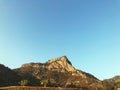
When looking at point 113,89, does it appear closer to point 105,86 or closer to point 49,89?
point 105,86

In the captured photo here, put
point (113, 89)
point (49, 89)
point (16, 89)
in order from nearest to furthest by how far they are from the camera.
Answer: point (16, 89), point (49, 89), point (113, 89)

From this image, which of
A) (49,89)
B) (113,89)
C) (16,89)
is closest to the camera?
(16,89)

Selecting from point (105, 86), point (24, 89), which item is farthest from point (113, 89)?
point (24, 89)

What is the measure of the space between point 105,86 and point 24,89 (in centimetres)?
6192

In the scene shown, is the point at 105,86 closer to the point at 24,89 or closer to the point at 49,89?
the point at 49,89

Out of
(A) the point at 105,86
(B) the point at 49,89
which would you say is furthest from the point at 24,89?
(A) the point at 105,86

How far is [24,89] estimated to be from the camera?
124m

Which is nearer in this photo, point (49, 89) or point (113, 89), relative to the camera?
point (49, 89)

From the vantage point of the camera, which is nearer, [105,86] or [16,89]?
[16,89]

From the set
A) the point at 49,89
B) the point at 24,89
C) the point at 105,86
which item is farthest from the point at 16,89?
the point at 105,86

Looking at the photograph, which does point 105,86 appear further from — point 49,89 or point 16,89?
point 16,89

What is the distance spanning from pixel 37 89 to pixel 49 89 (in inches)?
384

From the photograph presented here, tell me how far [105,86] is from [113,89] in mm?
5936

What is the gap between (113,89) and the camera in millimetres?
155000
